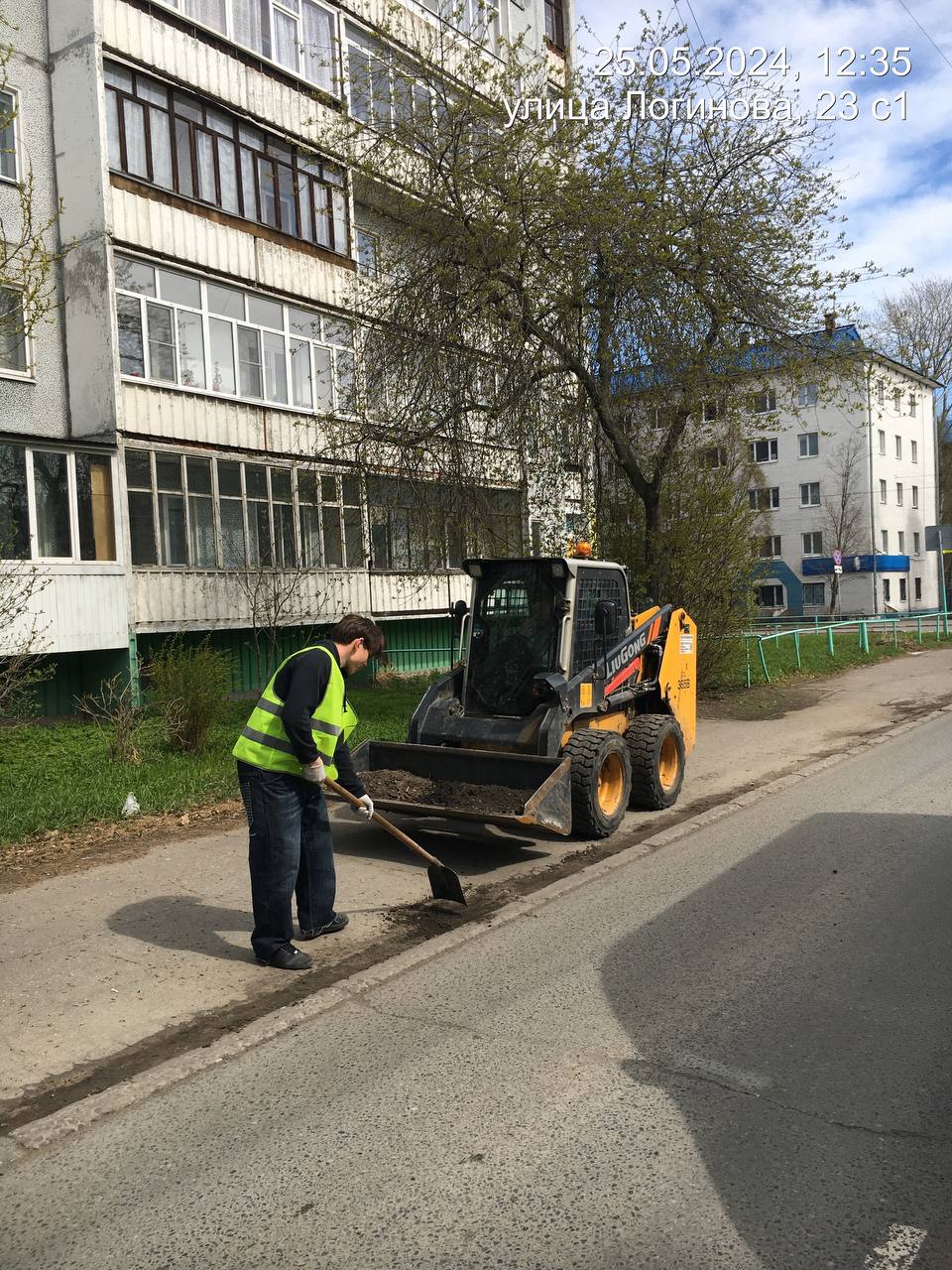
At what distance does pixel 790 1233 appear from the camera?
300 cm

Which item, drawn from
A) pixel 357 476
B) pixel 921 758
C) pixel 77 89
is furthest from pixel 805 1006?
pixel 77 89

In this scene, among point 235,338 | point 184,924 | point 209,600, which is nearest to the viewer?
point 184,924

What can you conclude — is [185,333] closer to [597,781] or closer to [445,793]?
[445,793]

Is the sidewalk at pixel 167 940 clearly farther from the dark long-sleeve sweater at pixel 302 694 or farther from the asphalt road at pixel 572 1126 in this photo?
the dark long-sleeve sweater at pixel 302 694

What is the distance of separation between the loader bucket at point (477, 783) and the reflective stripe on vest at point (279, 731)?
1.98 meters

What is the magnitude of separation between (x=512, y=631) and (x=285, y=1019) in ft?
15.3

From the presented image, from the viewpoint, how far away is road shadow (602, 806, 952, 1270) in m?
3.12

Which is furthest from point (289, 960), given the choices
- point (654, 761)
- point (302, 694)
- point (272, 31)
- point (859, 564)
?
point (859, 564)

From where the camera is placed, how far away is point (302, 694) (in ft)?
17.5

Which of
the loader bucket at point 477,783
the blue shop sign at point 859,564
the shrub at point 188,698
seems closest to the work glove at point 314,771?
the loader bucket at point 477,783

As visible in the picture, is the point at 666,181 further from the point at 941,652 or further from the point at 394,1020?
the point at 941,652

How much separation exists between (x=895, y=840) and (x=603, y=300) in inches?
355

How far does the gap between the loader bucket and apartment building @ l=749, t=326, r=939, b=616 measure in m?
42.0

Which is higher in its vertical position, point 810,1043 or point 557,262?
point 557,262
